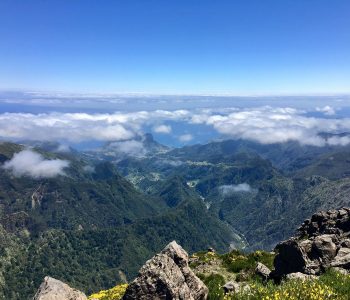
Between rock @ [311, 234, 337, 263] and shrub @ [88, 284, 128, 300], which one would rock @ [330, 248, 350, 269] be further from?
shrub @ [88, 284, 128, 300]

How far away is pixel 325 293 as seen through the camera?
20453 millimetres

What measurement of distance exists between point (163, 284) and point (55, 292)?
8.89 m

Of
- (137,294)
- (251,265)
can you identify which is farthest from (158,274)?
(251,265)

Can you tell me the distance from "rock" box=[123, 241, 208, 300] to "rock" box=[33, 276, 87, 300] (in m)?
5.32

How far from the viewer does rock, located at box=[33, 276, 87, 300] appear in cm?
2878

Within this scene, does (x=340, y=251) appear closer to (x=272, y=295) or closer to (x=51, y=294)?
(x=272, y=295)

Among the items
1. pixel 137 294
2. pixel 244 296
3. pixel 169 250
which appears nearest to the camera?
pixel 244 296

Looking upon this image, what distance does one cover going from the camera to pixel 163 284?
27.1 metres

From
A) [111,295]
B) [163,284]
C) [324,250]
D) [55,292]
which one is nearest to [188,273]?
[163,284]

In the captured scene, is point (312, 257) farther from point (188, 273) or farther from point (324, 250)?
point (188, 273)

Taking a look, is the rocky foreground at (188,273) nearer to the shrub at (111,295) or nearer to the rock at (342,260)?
the rock at (342,260)

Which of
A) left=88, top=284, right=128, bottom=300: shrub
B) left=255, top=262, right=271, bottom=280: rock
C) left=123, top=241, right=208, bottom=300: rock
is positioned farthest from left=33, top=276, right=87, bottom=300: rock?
left=255, top=262, right=271, bottom=280: rock

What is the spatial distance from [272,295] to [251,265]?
3376cm

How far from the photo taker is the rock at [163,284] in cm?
2697
